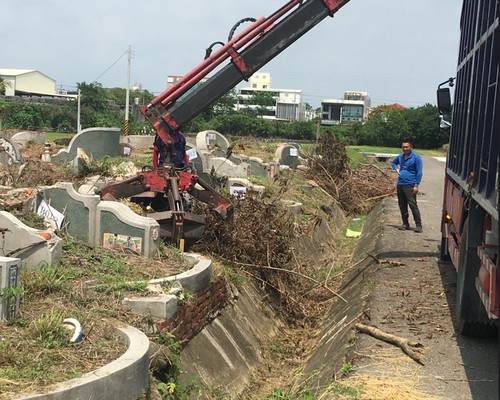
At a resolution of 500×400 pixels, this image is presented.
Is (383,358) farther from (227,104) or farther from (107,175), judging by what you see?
(227,104)

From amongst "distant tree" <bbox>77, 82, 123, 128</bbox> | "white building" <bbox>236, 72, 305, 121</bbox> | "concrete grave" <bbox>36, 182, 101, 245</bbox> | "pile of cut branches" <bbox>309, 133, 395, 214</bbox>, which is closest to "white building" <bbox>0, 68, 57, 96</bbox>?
"white building" <bbox>236, 72, 305, 121</bbox>

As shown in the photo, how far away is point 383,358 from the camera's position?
766 centimetres

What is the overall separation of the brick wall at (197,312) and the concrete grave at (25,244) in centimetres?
156

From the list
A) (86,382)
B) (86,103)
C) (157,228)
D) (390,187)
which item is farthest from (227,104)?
(86,382)

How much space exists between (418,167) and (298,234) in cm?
294

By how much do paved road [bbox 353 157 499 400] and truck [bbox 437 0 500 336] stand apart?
38cm

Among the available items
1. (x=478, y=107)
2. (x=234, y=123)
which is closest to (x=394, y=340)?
(x=478, y=107)

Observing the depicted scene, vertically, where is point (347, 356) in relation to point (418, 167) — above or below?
below

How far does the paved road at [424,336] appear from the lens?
7008mm

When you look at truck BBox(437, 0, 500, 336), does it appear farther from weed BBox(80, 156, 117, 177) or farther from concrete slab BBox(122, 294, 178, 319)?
weed BBox(80, 156, 117, 177)

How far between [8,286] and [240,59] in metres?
7.16

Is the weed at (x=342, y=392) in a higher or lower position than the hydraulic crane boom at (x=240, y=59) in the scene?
lower

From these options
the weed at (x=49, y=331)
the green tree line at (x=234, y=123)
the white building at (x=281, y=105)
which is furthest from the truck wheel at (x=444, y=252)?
the white building at (x=281, y=105)

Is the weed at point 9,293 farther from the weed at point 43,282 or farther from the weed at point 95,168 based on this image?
the weed at point 95,168
